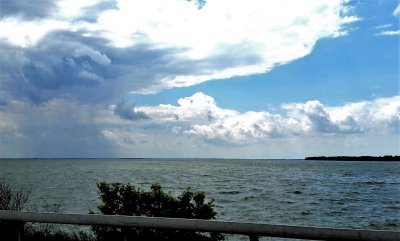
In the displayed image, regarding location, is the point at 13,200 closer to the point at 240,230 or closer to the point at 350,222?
the point at 240,230

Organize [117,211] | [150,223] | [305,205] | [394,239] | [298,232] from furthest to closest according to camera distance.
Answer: [305,205]
[117,211]
[150,223]
[298,232]
[394,239]

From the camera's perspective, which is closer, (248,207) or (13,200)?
(13,200)

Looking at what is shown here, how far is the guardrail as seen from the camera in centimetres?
354

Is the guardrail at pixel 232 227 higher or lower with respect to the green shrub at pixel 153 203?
higher

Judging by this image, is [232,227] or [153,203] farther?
[153,203]

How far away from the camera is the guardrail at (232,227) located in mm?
3541

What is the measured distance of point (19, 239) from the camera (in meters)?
4.93

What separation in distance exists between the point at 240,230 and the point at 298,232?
460mm

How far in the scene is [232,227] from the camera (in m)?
3.85

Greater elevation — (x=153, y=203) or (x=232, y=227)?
(x=232, y=227)

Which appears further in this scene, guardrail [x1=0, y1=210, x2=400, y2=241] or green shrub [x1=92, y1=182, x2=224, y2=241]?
green shrub [x1=92, y1=182, x2=224, y2=241]

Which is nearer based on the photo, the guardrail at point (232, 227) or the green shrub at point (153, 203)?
the guardrail at point (232, 227)

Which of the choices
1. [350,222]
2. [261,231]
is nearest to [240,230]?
[261,231]

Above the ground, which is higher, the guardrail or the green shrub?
the guardrail
